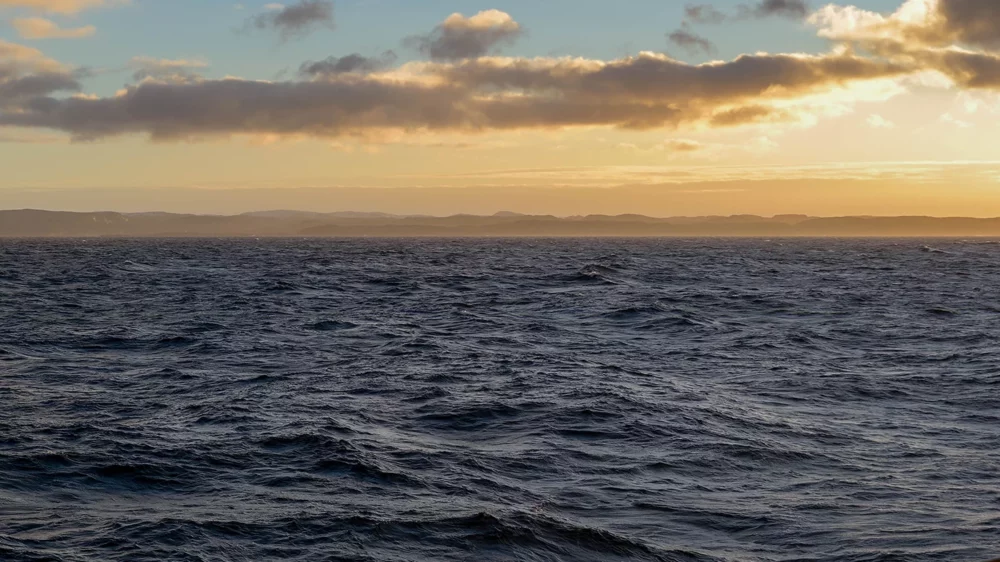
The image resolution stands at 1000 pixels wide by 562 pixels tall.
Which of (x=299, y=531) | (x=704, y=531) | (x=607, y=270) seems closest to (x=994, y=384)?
(x=704, y=531)

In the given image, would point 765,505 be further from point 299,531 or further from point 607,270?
point 607,270

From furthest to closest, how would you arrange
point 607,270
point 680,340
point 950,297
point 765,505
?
point 607,270
point 950,297
point 680,340
point 765,505

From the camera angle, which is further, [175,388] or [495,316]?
[495,316]

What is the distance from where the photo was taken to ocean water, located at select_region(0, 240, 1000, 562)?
1394 centimetres

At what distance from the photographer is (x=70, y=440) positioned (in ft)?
63.8

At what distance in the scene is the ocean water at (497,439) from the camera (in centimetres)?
1394

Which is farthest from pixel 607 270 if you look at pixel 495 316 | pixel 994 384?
pixel 994 384

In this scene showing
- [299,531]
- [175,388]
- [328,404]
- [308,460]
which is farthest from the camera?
[175,388]

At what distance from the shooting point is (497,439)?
20328 millimetres

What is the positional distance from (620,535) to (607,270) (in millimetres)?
78062

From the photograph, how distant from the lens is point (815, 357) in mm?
33562

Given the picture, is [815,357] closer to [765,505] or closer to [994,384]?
[994,384]

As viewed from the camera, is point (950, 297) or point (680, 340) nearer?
point (680, 340)

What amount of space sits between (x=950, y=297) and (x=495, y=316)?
1160 inches
